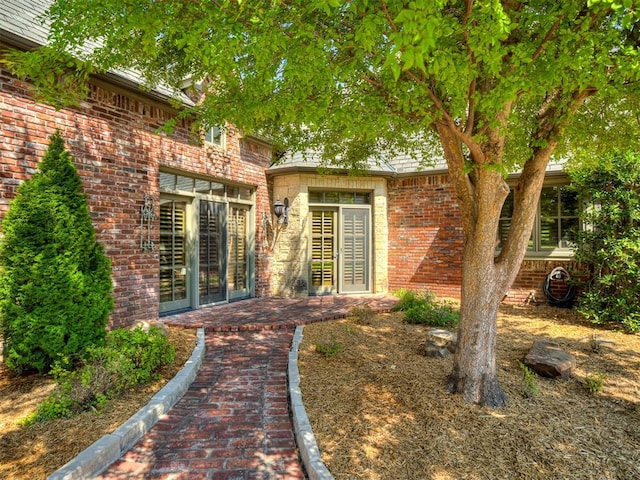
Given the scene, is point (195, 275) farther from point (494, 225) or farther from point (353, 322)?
point (494, 225)

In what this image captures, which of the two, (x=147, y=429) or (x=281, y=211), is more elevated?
(x=281, y=211)

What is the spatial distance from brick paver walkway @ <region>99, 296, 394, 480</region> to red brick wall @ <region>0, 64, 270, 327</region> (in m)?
1.62

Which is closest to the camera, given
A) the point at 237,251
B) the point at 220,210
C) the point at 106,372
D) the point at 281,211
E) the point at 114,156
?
the point at 106,372

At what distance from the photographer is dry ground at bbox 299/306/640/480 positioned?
2736 millimetres

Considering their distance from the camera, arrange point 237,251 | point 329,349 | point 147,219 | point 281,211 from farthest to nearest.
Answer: point 281,211 < point 237,251 < point 147,219 < point 329,349

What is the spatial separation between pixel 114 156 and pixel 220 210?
2.71 meters

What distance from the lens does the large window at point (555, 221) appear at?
872 cm

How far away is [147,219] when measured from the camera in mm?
6676

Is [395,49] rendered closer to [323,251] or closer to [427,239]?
[323,251]

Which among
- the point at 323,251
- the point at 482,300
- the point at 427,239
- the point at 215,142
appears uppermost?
the point at 215,142

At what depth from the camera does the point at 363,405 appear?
362cm

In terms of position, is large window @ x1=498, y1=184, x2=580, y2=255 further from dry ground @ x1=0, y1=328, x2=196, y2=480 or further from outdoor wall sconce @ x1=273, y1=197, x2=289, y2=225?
dry ground @ x1=0, y1=328, x2=196, y2=480

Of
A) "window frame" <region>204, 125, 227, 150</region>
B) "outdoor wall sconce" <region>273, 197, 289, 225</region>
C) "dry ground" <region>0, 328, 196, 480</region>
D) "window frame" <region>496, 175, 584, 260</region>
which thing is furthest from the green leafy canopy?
"outdoor wall sconce" <region>273, 197, 289, 225</region>

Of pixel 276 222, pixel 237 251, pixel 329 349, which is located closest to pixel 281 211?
pixel 276 222
